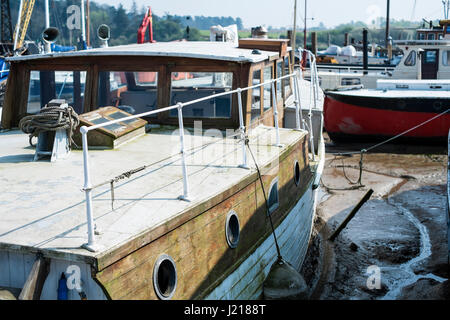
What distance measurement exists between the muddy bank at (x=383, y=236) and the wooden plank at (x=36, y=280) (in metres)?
6.07

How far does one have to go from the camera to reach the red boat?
19828mm

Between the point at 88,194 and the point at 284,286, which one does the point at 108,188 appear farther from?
the point at 284,286

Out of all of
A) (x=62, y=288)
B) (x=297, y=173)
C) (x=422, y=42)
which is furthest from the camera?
(x=422, y=42)

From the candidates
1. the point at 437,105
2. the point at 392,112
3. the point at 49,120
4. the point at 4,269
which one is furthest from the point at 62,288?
the point at 437,105

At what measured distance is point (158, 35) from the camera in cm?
14638

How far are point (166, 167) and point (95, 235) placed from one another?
90.3 inches

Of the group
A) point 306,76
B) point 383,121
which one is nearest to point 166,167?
point 383,121

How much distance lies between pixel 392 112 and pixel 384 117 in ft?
1.10

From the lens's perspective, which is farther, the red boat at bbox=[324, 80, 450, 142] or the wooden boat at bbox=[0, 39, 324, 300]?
the red boat at bbox=[324, 80, 450, 142]

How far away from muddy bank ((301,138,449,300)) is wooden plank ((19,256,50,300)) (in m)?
6.07

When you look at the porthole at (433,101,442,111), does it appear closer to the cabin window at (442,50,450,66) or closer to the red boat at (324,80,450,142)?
the red boat at (324,80,450,142)

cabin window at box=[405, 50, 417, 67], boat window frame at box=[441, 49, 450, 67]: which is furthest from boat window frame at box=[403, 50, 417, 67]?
boat window frame at box=[441, 49, 450, 67]

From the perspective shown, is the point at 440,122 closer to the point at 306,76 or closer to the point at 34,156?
the point at 306,76

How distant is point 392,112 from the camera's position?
20.2 meters
